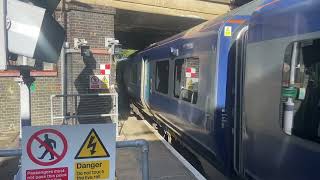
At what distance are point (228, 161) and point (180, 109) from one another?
7.94 ft

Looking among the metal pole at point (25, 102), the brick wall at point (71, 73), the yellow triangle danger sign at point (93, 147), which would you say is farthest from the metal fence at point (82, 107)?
the yellow triangle danger sign at point (93, 147)

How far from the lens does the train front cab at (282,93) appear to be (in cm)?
388

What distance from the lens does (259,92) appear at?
4684 millimetres

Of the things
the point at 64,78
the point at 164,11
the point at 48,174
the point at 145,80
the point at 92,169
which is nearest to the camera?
the point at 48,174

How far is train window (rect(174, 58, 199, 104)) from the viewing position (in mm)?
7157

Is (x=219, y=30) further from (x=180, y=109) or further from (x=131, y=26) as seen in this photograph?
(x=131, y=26)

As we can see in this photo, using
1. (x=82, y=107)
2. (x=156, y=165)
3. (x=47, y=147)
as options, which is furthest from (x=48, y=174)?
(x=82, y=107)

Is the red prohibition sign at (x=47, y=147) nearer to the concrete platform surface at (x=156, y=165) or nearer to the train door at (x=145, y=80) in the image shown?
the concrete platform surface at (x=156, y=165)

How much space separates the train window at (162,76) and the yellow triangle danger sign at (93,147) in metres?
6.13

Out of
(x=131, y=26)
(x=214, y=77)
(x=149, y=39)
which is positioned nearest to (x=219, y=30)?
(x=214, y=77)

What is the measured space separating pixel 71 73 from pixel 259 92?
774 centimetres

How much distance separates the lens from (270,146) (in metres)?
4.48

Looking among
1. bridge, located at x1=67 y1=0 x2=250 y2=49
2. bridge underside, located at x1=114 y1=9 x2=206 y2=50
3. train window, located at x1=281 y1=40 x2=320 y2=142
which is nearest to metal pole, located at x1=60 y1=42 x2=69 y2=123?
bridge, located at x1=67 y1=0 x2=250 y2=49

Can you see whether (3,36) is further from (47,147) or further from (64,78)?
(64,78)
